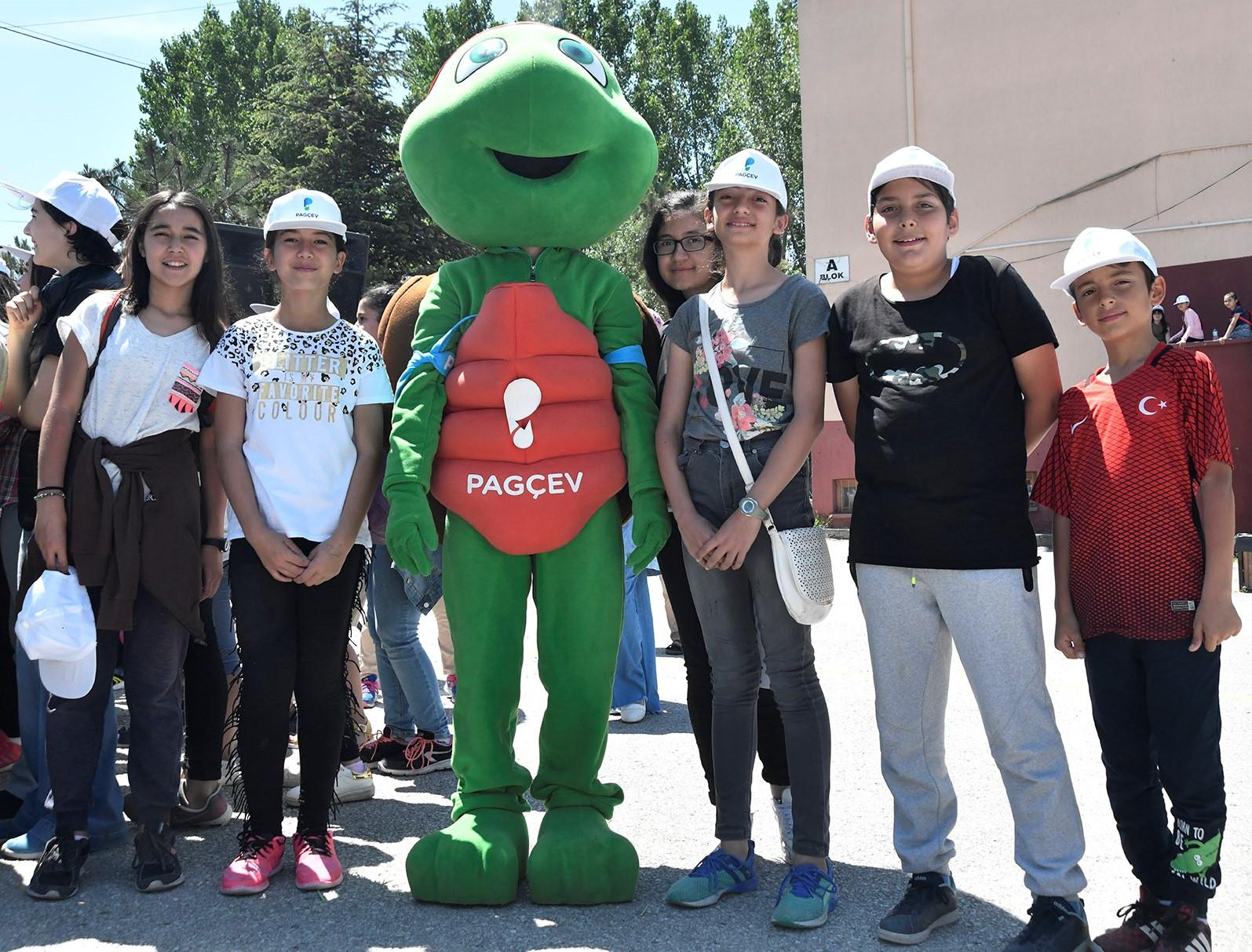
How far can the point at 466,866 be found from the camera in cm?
333

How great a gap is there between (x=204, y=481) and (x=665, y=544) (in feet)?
5.01

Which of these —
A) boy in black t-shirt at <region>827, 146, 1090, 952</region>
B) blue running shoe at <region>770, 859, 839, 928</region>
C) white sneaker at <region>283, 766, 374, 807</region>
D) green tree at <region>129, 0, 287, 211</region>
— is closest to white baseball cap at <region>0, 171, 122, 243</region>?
white sneaker at <region>283, 766, 374, 807</region>

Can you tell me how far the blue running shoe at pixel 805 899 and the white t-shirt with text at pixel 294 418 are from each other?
5.50 feet

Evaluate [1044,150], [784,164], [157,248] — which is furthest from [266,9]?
[157,248]

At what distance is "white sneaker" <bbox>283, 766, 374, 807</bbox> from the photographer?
14.6ft

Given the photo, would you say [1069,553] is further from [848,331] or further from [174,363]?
[174,363]

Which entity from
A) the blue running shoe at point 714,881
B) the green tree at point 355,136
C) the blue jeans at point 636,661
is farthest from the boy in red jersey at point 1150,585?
the green tree at point 355,136

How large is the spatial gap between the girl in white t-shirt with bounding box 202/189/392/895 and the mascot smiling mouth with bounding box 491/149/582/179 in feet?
2.36

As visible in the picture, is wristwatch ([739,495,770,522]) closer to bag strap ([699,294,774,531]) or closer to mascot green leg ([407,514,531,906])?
bag strap ([699,294,774,531])

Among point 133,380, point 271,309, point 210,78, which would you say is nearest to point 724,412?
point 271,309

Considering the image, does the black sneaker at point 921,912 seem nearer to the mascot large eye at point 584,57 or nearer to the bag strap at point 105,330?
the mascot large eye at point 584,57

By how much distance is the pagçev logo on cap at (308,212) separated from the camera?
12.4ft

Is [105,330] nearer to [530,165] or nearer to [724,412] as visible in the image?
[530,165]

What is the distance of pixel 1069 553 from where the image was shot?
3.19 metres
